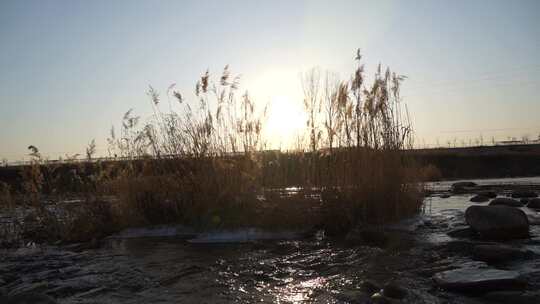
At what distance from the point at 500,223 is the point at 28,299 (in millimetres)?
5838

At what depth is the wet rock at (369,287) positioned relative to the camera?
13.5ft

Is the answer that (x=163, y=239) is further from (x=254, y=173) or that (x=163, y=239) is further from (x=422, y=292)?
(x=422, y=292)

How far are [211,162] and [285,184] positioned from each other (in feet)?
4.52

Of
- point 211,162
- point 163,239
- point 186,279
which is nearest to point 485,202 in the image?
point 211,162

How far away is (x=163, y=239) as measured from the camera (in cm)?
764

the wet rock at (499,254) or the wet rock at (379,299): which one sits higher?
the wet rock at (499,254)

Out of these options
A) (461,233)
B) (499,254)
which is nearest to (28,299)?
(499,254)

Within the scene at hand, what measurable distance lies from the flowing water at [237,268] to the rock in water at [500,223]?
0.30 meters

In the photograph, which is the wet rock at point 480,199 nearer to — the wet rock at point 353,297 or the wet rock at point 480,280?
the wet rock at point 480,280

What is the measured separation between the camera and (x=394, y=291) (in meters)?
3.95

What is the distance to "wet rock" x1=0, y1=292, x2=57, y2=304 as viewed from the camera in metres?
4.31

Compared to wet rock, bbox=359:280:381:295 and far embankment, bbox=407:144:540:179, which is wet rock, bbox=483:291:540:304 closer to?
wet rock, bbox=359:280:381:295

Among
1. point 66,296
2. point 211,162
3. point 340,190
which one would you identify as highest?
point 211,162

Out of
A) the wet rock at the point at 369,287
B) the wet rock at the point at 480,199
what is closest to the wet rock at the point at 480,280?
the wet rock at the point at 369,287
